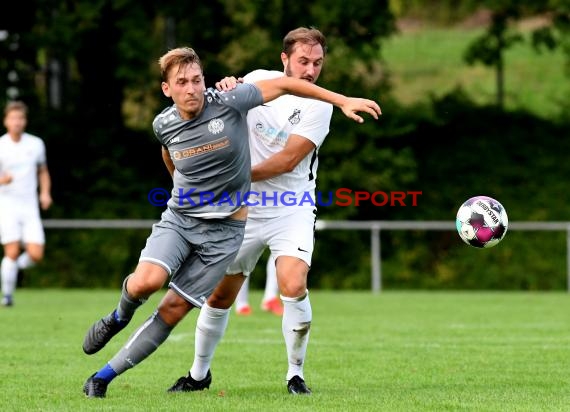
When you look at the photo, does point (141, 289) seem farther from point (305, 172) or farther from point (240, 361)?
point (240, 361)

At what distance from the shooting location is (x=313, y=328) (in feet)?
38.3

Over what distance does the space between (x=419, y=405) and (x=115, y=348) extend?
3881 mm

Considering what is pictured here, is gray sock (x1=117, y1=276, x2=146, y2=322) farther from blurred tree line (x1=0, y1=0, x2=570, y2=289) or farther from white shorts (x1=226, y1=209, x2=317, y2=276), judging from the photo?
blurred tree line (x1=0, y1=0, x2=570, y2=289)

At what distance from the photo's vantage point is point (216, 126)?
6.68 m

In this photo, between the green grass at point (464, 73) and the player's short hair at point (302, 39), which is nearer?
the player's short hair at point (302, 39)

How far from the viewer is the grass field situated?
6.55m

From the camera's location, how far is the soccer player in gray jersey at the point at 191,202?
258 inches

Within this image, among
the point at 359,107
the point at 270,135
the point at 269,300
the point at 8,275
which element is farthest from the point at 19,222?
the point at 359,107

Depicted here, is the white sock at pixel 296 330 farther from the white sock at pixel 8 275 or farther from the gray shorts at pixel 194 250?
the white sock at pixel 8 275

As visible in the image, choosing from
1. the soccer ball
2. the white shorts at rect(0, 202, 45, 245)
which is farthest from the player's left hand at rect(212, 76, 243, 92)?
the white shorts at rect(0, 202, 45, 245)

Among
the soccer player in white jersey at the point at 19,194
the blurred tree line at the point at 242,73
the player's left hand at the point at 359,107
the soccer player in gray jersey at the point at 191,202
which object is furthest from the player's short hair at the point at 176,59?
the blurred tree line at the point at 242,73

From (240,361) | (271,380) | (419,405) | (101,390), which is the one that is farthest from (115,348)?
(419,405)

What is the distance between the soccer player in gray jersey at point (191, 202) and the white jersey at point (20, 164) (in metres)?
7.98

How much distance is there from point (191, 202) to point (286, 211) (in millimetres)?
737
